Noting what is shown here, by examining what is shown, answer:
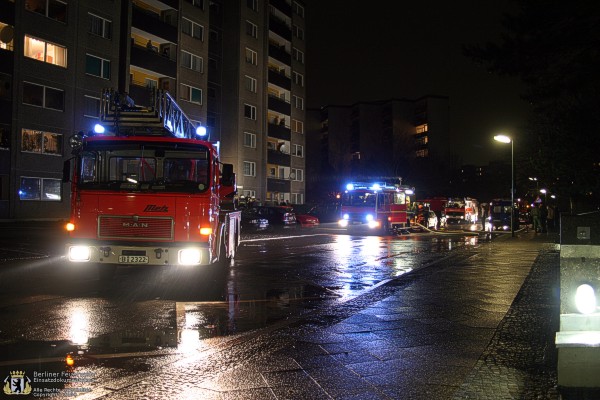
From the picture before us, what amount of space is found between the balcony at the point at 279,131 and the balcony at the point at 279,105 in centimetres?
162

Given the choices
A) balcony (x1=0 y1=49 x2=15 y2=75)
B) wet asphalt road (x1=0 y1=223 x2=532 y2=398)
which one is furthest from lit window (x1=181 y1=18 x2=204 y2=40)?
wet asphalt road (x1=0 y1=223 x2=532 y2=398)

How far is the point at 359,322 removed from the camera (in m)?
7.82

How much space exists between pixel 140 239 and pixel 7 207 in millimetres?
27880

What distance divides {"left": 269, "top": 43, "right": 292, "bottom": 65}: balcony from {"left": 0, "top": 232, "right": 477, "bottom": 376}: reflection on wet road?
4578 centimetres

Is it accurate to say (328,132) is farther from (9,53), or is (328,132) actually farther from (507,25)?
(507,25)

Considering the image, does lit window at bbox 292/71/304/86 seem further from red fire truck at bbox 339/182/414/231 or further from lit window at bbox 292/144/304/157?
red fire truck at bbox 339/182/414/231

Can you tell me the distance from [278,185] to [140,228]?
50640 millimetres

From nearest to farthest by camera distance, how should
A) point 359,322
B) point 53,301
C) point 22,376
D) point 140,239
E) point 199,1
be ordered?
point 22,376
point 359,322
point 53,301
point 140,239
point 199,1

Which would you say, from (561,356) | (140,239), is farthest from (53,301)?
(561,356)

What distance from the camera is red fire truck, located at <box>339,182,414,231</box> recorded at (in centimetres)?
3089

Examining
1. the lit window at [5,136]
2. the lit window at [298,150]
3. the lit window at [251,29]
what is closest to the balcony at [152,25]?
the lit window at [251,29]

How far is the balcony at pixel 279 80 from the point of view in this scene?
59406 millimetres

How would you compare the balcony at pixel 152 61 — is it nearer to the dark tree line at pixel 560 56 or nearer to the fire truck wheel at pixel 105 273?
the fire truck wheel at pixel 105 273

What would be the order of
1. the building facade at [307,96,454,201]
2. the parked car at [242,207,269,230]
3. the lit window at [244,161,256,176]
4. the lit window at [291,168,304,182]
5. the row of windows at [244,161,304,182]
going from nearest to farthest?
the parked car at [242,207,269,230] < the lit window at [244,161,256,176] < the row of windows at [244,161,304,182] < the lit window at [291,168,304,182] < the building facade at [307,96,454,201]
